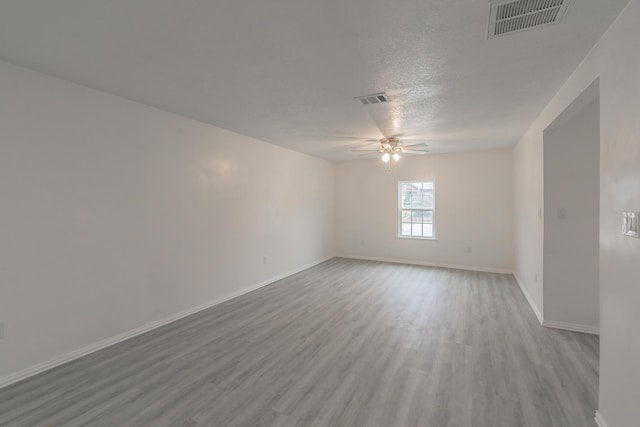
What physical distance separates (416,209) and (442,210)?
59cm

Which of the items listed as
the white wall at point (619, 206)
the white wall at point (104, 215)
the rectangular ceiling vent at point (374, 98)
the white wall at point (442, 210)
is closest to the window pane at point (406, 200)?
the white wall at point (442, 210)

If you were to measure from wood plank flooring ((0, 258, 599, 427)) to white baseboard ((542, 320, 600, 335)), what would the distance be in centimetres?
15

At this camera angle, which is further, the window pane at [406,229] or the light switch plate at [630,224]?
the window pane at [406,229]

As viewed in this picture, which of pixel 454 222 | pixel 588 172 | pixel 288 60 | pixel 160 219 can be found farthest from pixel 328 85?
pixel 454 222

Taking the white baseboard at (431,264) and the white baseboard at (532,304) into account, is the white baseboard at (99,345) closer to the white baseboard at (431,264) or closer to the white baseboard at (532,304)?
the white baseboard at (431,264)

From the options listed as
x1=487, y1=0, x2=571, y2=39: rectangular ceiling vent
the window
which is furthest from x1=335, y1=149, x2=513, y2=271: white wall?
x1=487, y1=0, x2=571, y2=39: rectangular ceiling vent

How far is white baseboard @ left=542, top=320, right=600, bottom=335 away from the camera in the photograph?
10.6 ft

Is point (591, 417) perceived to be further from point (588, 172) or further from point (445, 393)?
point (588, 172)

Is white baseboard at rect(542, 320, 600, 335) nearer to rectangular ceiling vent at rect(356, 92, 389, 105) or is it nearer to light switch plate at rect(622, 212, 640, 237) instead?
light switch plate at rect(622, 212, 640, 237)

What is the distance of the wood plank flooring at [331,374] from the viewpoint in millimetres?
1981

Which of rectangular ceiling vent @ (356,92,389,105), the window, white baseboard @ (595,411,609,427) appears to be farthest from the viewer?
the window

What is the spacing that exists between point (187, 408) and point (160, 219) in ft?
7.09

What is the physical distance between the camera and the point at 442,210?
651cm

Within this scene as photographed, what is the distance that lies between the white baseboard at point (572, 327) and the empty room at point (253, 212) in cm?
2
